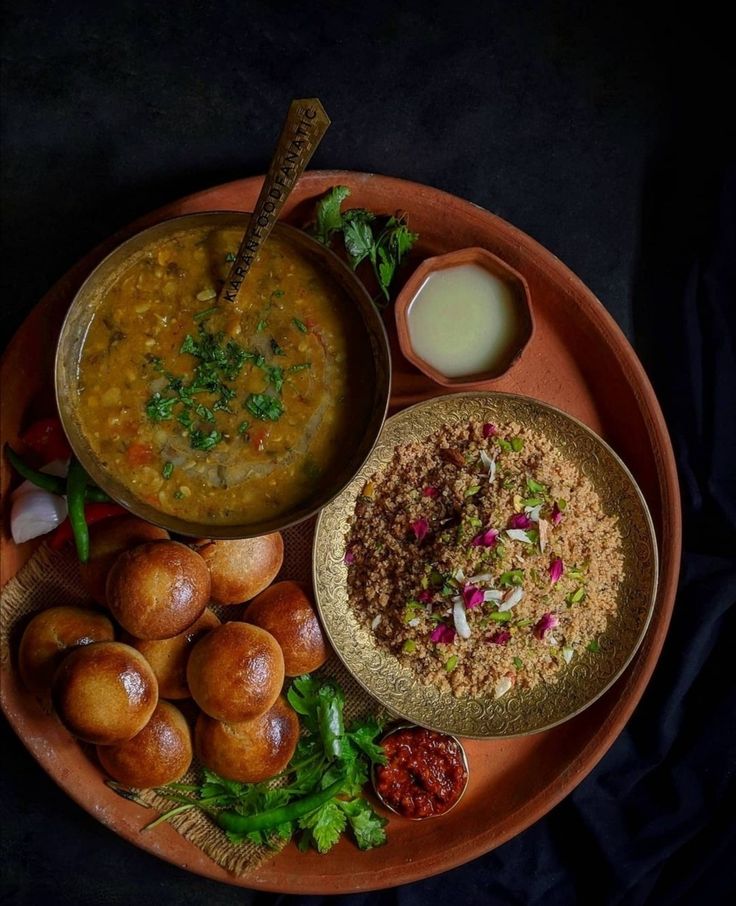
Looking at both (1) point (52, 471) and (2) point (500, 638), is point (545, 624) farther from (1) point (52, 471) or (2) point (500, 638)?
(1) point (52, 471)

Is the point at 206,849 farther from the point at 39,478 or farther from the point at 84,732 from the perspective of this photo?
the point at 39,478

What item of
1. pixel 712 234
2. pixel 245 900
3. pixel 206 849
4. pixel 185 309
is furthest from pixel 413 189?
pixel 245 900

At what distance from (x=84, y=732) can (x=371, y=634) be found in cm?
110

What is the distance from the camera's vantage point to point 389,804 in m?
3.39

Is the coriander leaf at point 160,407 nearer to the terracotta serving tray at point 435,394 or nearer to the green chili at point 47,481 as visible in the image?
the green chili at point 47,481

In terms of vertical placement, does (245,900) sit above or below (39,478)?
below

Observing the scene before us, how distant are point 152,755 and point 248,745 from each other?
35cm

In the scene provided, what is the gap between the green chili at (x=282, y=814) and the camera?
3.34m

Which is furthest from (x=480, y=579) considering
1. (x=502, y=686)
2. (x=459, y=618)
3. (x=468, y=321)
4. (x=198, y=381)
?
(x=198, y=381)

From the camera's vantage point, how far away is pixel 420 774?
338 centimetres

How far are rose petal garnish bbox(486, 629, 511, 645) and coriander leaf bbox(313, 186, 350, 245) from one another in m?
1.61

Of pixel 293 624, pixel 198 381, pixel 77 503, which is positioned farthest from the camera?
pixel 293 624

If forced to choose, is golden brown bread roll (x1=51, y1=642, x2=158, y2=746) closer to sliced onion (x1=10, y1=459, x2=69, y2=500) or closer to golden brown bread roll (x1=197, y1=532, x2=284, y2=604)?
golden brown bread roll (x1=197, y1=532, x2=284, y2=604)

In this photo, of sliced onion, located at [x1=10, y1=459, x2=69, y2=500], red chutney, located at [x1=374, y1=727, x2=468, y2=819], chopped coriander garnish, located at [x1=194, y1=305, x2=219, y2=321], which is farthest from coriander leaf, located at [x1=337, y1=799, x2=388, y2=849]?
chopped coriander garnish, located at [x1=194, y1=305, x2=219, y2=321]
